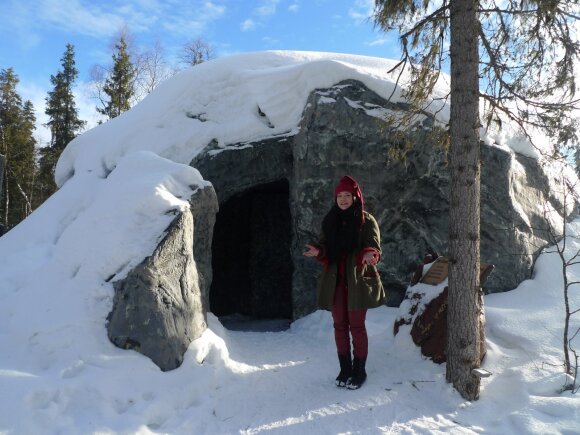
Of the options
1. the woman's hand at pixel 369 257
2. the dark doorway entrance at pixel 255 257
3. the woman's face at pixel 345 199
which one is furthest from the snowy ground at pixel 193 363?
the dark doorway entrance at pixel 255 257

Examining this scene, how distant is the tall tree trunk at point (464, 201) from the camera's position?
4137 millimetres

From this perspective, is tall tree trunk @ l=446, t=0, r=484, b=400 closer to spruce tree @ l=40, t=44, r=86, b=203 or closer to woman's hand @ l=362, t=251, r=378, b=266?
woman's hand @ l=362, t=251, r=378, b=266

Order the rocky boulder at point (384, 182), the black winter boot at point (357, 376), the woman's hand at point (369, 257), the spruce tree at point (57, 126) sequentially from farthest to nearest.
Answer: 1. the spruce tree at point (57, 126)
2. the rocky boulder at point (384, 182)
3. the black winter boot at point (357, 376)
4. the woman's hand at point (369, 257)

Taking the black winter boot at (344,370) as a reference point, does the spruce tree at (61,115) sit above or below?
above

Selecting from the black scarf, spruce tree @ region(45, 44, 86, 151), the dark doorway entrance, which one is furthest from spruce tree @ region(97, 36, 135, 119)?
the black scarf

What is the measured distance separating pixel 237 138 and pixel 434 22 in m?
4.19

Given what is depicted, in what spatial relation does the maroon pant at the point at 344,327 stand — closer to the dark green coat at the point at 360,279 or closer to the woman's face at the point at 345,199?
the dark green coat at the point at 360,279

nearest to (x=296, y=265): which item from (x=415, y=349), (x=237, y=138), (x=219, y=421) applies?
(x=237, y=138)

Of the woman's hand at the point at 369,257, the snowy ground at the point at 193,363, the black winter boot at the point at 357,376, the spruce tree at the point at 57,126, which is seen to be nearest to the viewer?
the snowy ground at the point at 193,363

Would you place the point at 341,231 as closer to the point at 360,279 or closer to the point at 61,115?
the point at 360,279

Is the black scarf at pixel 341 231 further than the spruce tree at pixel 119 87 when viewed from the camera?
No

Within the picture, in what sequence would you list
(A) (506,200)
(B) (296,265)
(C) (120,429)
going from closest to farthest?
(C) (120,429), (A) (506,200), (B) (296,265)

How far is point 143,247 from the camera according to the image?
15.4 feet

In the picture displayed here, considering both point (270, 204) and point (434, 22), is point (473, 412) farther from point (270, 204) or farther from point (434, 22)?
point (270, 204)
